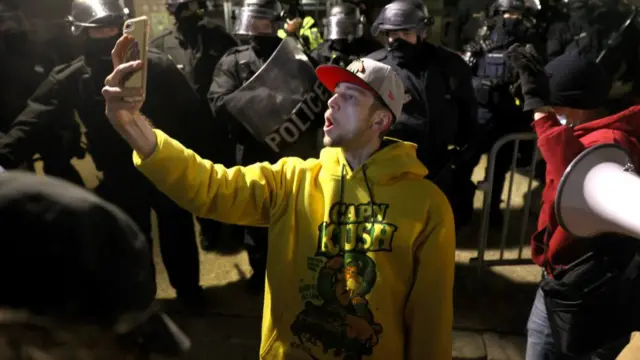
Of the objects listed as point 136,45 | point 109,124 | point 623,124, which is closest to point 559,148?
point 623,124

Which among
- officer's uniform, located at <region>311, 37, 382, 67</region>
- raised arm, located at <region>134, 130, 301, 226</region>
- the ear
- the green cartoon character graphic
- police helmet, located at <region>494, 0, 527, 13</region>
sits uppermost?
police helmet, located at <region>494, 0, 527, 13</region>

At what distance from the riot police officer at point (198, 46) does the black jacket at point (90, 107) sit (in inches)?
38.8

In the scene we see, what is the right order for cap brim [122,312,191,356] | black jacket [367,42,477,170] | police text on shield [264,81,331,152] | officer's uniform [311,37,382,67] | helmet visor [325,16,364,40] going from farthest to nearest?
helmet visor [325,16,364,40] < officer's uniform [311,37,382,67] < black jacket [367,42,477,170] < police text on shield [264,81,331,152] < cap brim [122,312,191,356]

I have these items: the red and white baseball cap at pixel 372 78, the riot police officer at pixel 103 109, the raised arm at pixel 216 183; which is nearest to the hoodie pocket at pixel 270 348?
the raised arm at pixel 216 183

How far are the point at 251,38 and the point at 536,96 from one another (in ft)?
7.42

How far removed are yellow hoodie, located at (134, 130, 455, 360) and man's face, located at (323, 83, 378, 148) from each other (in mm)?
88

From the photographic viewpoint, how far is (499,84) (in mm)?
4777

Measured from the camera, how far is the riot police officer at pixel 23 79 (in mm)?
3750

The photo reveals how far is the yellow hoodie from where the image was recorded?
1.72 meters

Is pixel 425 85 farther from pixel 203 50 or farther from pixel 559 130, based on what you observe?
pixel 203 50

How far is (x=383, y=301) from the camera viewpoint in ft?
5.74

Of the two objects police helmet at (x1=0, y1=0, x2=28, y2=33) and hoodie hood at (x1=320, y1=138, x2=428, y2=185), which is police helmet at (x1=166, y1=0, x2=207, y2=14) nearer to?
police helmet at (x1=0, y1=0, x2=28, y2=33)

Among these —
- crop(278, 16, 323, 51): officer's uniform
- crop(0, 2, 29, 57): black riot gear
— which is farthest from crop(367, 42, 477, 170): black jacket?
crop(0, 2, 29, 57): black riot gear

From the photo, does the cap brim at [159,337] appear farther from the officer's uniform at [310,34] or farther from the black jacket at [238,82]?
the officer's uniform at [310,34]
